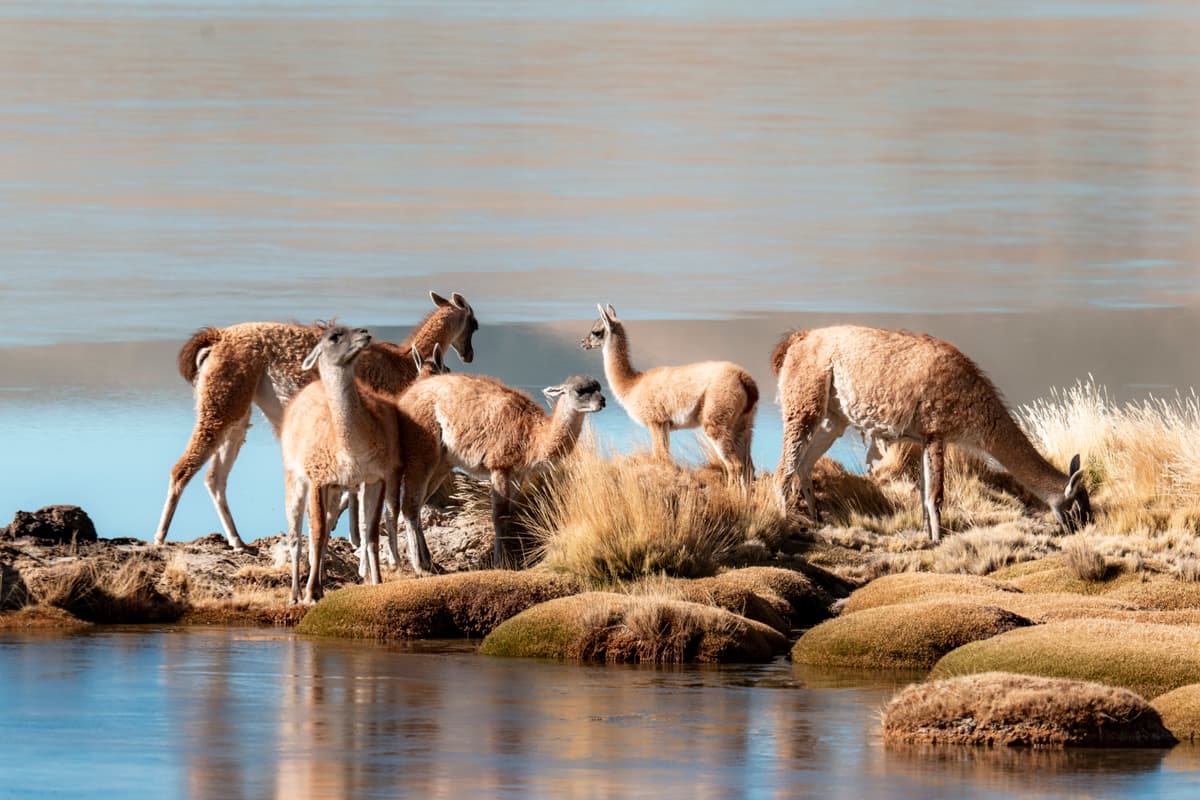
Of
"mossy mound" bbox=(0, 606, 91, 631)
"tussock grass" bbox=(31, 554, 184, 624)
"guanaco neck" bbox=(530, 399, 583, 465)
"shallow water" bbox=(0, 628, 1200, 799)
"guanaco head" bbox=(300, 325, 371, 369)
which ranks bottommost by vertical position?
"shallow water" bbox=(0, 628, 1200, 799)

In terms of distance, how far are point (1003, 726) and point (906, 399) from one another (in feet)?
30.9

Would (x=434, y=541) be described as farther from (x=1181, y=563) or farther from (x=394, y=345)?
(x=1181, y=563)

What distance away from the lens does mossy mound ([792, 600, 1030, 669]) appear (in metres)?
16.1

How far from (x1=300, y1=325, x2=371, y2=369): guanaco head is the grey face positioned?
23.1ft

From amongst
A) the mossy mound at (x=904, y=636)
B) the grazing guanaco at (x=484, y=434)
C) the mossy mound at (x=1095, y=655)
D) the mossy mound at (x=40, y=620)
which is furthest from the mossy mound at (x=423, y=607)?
the mossy mound at (x=1095, y=655)

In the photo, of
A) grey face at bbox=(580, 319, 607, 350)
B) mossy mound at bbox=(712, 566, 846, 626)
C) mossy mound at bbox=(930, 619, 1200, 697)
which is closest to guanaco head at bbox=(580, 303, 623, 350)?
grey face at bbox=(580, 319, 607, 350)

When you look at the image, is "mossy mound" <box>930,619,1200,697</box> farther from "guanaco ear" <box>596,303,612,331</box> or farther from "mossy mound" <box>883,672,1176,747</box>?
"guanaco ear" <box>596,303,612,331</box>

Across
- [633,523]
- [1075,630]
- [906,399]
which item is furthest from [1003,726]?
[906,399]

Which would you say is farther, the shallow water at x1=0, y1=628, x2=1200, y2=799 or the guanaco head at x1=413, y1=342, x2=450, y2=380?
the guanaco head at x1=413, y1=342, x2=450, y2=380

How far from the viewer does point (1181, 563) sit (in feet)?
65.7

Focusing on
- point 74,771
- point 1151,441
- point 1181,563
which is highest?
point 1151,441

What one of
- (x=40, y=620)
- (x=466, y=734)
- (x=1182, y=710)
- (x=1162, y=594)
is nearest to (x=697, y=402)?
(x=1162, y=594)

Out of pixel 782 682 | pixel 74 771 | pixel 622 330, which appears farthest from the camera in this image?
pixel 622 330

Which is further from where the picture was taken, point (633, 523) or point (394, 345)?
point (394, 345)
